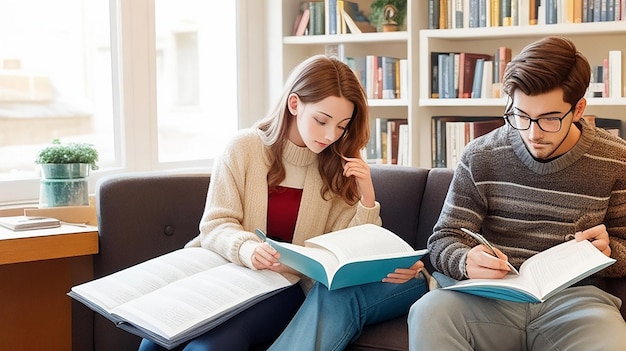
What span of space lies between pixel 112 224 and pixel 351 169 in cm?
73

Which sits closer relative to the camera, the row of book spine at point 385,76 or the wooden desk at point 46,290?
the wooden desk at point 46,290

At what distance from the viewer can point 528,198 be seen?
2.08 meters

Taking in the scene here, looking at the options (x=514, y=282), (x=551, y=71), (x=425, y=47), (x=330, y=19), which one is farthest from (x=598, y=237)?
(x=330, y=19)

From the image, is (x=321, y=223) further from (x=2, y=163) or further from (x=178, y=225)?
(x=2, y=163)

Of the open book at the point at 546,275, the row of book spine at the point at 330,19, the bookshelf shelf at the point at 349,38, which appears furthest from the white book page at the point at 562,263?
the row of book spine at the point at 330,19

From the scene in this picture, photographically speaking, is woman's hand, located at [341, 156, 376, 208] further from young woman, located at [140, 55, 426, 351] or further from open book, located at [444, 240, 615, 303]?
open book, located at [444, 240, 615, 303]

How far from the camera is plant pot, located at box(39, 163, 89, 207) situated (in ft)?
8.47

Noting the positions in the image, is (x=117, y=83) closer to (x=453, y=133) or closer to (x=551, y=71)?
(x=453, y=133)

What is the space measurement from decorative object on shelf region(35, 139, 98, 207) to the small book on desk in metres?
0.12

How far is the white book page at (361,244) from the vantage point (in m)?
1.93

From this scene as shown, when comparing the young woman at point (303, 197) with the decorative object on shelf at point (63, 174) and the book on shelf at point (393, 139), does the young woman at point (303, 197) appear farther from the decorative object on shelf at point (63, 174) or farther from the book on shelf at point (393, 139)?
the book on shelf at point (393, 139)

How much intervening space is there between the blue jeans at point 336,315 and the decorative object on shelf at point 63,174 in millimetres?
944

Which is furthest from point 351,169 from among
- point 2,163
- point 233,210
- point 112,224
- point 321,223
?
point 2,163

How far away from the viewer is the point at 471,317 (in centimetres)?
188
